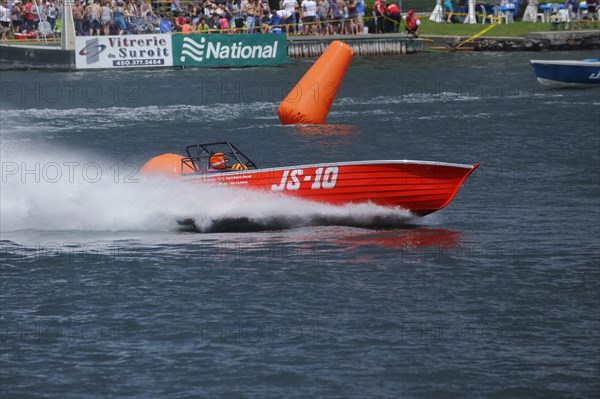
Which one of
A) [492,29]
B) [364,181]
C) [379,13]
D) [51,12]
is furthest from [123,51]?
[364,181]

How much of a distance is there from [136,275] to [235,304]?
2.29m

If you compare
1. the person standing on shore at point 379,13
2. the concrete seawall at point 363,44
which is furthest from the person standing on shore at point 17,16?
the person standing on shore at point 379,13

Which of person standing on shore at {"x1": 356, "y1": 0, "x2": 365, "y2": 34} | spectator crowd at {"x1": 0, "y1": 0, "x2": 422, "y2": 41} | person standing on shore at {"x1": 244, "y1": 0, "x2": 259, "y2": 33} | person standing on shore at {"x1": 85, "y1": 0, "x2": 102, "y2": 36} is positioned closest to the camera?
person standing on shore at {"x1": 85, "y1": 0, "x2": 102, "y2": 36}

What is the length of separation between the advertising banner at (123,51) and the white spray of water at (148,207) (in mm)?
24483

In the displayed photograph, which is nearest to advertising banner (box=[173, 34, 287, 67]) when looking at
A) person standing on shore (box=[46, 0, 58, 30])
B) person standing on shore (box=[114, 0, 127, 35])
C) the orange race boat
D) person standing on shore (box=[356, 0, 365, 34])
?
person standing on shore (box=[114, 0, 127, 35])

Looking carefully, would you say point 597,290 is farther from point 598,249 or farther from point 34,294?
point 34,294

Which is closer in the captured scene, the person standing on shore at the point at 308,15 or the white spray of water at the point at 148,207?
the white spray of water at the point at 148,207

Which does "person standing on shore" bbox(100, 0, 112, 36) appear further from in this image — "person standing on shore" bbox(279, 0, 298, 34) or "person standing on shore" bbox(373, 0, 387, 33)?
"person standing on shore" bbox(373, 0, 387, 33)

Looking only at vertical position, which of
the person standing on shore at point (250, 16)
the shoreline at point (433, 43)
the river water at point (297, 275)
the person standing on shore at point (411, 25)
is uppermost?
the person standing on shore at point (250, 16)

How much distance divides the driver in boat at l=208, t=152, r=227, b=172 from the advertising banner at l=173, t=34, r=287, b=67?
27.8m

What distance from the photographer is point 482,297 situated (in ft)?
54.4

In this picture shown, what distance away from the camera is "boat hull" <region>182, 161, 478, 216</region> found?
19516 millimetres

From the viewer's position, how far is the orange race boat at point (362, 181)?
64.0ft

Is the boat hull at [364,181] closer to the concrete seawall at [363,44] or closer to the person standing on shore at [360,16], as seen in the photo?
the concrete seawall at [363,44]
